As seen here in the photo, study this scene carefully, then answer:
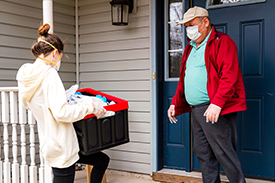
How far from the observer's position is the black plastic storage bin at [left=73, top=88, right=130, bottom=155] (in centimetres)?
228

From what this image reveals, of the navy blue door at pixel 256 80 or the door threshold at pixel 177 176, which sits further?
the door threshold at pixel 177 176

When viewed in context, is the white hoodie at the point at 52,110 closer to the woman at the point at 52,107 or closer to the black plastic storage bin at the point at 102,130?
the woman at the point at 52,107

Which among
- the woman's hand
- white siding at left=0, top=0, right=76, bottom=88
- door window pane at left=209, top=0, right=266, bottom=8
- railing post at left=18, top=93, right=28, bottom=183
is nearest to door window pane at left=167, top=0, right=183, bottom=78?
door window pane at left=209, top=0, right=266, bottom=8

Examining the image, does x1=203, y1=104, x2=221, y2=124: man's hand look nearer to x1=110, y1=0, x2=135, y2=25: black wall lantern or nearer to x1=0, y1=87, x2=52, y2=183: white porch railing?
x1=0, y1=87, x2=52, y2=183: white porch railing

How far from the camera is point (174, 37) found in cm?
366

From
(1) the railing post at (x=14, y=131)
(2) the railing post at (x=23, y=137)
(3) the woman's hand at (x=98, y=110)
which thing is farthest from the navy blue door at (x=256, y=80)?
(1) the railing post at (x=14, y=131)

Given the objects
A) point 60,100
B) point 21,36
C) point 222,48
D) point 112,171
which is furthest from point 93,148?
point 21,36

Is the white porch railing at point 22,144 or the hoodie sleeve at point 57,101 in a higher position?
the hoodie sleeve at point 57,101

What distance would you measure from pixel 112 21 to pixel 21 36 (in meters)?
1.11

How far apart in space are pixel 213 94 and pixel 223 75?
0.56ft

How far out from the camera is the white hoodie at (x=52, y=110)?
1.94 m

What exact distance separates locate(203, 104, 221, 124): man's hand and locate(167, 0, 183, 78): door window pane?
4.38ft

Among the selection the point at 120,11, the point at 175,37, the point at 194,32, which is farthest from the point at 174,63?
the point at 194,32

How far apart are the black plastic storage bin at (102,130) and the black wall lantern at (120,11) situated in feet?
4.58
